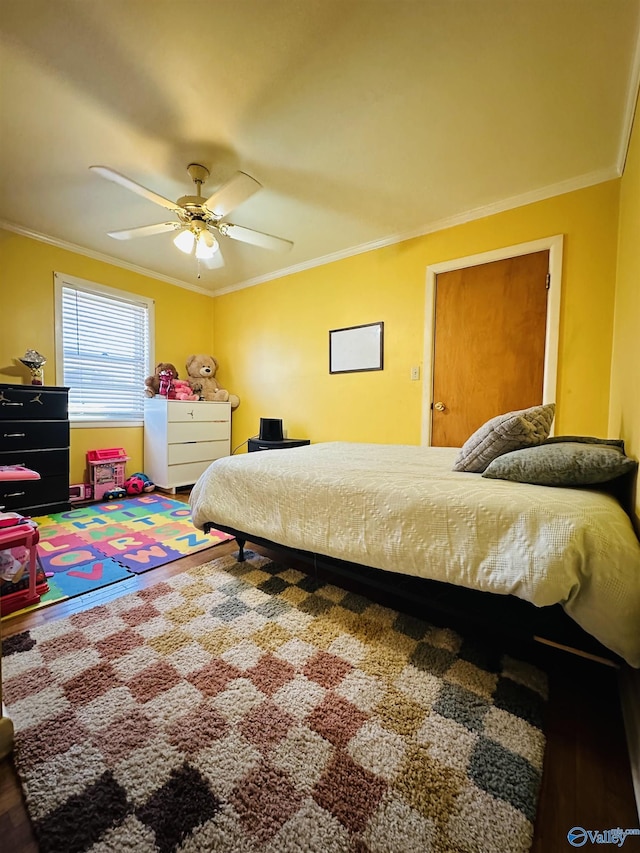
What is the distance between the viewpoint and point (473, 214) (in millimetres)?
2729

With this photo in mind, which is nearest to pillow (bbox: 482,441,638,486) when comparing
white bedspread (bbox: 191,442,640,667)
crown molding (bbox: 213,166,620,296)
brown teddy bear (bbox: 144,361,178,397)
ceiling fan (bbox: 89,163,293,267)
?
white bedspread (bbox: 191,442,640,667)

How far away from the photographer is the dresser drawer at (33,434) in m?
2.76

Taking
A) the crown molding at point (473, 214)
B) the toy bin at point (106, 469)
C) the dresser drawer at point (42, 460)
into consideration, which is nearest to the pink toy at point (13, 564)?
the dresser drawer at point (42, 460)

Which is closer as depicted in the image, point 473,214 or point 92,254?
point 473,214

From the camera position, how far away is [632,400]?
1.49 metres

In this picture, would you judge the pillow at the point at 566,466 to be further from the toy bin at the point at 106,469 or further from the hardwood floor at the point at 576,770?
the toy bin at the point at 106,469

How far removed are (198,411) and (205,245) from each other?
210 centimetres

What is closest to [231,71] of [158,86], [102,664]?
[158,86]

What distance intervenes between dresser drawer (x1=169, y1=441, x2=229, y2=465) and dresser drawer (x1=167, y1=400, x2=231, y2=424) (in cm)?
30

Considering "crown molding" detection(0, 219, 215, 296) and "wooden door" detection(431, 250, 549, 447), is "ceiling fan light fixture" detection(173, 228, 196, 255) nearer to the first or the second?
"crown molding" detection(0, 219, 215, 296)

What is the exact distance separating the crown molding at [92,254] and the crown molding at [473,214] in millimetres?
A: 1207

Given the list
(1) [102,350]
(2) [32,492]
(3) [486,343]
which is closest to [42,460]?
(2) [32,492]

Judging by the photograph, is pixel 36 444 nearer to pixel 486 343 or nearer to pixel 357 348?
pixel 357 348

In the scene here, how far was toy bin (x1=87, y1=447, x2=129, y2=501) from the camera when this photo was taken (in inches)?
137
